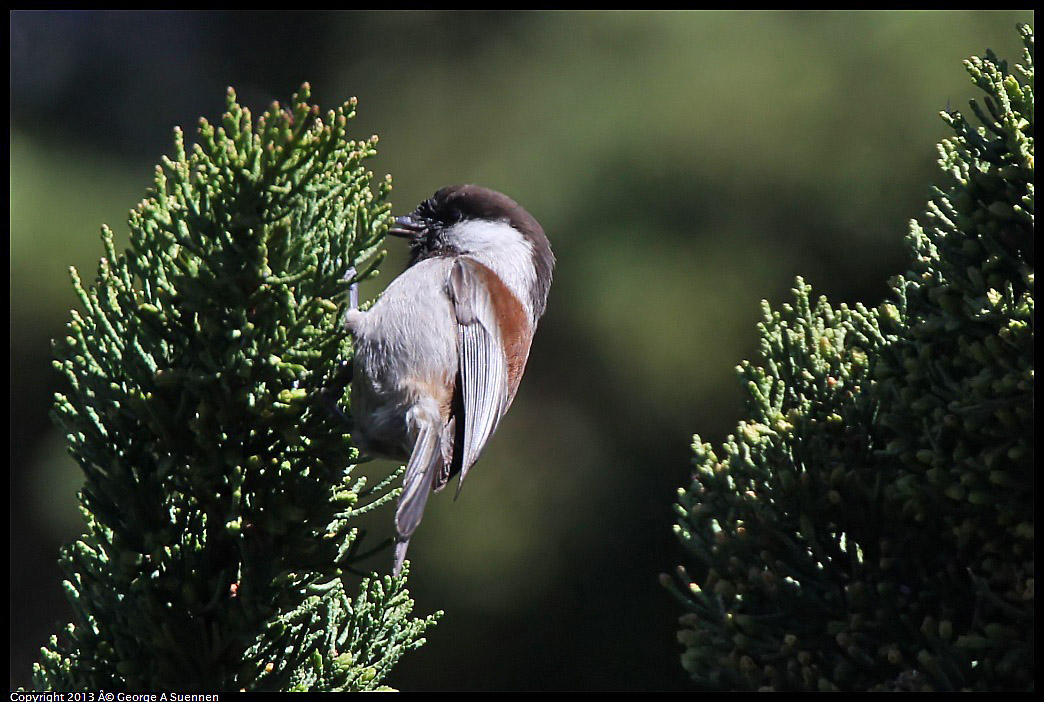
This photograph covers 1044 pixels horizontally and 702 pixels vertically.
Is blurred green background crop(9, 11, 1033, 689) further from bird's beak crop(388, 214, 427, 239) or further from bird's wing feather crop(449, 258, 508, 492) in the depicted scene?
bird's wing feather crop(449, 258, 508, 492)

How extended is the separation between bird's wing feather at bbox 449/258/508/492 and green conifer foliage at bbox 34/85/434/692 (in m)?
0.74

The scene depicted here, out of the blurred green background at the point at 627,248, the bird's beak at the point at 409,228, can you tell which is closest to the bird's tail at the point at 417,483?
the bird's beak at the point at 409,228

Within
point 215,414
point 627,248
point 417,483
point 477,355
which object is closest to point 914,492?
point 417,483

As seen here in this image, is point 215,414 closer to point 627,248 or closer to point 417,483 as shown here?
point 417,483

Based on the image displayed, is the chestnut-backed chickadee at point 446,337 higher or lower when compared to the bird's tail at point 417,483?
higher

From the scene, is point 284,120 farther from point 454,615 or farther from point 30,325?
point 30,325

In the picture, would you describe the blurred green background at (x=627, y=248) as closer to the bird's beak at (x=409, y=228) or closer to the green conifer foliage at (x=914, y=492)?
the bird's beak at (x=409, y=228)

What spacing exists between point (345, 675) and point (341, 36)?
329 cm

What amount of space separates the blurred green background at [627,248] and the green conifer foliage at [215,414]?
1.89 m

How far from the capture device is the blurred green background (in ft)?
10.8

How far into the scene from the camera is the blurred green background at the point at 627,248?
10.8 feet

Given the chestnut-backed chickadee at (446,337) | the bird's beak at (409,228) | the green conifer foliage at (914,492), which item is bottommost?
the green conifer foliage at (914,492)

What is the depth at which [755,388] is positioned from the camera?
1.61m

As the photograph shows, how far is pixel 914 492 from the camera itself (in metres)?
1.34
